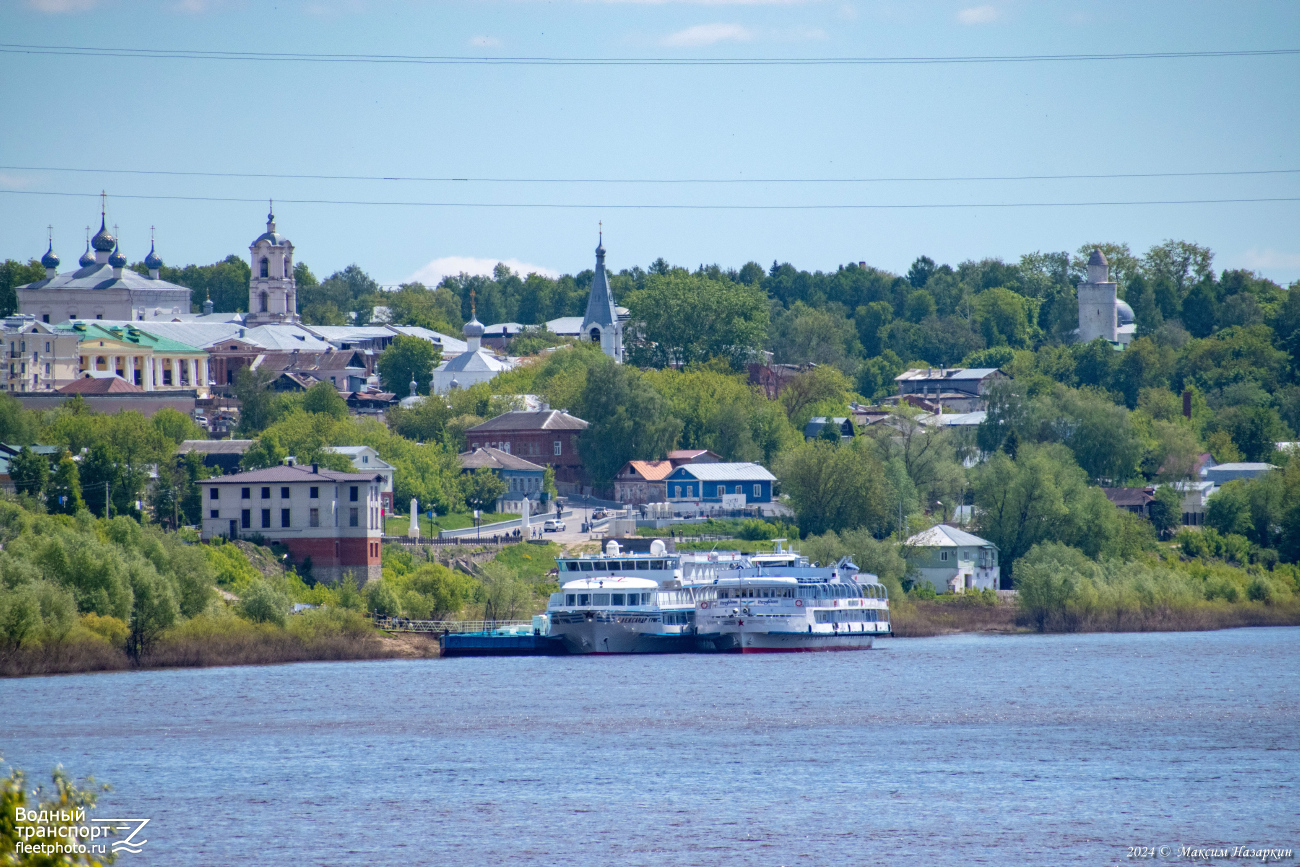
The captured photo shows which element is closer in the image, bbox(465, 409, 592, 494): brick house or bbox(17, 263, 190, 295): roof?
bbox(465, 409, 592, 494): brick house

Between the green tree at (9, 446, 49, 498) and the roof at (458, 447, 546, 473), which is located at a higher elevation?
the roof at (458, 447, 546, 473)

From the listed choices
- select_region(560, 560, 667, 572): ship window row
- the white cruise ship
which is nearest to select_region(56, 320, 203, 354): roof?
the white cruise ship

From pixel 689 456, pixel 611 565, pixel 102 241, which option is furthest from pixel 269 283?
pixel 611 565

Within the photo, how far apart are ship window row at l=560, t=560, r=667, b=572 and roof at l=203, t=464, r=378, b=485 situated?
39.4ft

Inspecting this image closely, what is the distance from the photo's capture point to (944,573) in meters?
99.8

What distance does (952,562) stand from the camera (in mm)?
99875

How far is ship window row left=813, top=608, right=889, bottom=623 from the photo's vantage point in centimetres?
8256

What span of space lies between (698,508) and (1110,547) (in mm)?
28572

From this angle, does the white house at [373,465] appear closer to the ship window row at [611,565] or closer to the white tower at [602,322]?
the ship window row at [611,565]

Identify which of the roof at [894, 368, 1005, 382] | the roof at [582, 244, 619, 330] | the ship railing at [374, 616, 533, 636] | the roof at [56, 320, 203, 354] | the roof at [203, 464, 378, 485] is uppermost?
the roof at [582, 244, 619, 330]

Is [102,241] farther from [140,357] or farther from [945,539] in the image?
[945,539]

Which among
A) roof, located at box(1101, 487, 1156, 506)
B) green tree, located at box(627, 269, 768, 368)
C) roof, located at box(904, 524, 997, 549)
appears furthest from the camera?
green tree, located at box(627, 269, 768, 368)

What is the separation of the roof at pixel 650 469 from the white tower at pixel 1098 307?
78964mm

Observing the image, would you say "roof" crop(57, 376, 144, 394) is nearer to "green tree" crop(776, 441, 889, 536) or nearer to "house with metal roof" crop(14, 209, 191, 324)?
"house with metal roof" crop(14, 209, 191, 324)
